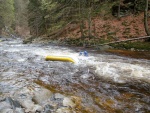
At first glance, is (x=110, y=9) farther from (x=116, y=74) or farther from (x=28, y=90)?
(x=28, y=90)

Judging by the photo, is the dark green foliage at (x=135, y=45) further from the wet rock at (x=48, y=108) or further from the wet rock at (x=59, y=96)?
the wet rock at (x=48, y=108)

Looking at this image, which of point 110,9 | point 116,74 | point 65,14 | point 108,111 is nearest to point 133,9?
point 110,9

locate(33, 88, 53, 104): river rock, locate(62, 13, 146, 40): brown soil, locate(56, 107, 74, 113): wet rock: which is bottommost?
locate(56, 107, 74, 113): wet rock

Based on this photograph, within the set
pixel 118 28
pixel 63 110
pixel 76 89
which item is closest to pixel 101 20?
pixel 118 28

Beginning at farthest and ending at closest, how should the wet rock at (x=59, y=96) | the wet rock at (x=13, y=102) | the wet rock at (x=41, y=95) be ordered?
the wet rock at (x=59, y=96) < the wet rock at (x=41, y=95) < the wet rock at (x=13, y=102)

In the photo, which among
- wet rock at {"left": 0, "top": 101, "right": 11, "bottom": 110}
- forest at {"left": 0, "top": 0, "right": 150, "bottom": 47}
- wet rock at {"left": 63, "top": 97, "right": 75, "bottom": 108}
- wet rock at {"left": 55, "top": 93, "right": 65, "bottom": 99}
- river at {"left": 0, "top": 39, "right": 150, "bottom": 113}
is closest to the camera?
wet rock at {"left": 0, "top": 101, "right": 11, "bottom": 110}

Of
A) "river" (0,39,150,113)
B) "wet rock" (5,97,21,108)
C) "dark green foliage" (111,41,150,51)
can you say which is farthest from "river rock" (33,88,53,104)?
"dark green foliage" (111,41,150,51)

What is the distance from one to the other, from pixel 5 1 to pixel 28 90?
39.6 m

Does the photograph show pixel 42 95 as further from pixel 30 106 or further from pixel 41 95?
pixel 30 106

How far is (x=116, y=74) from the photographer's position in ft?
23.5

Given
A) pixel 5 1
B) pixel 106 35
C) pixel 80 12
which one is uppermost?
pixel 5 1

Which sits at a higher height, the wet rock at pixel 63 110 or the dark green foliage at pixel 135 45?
the dark green foliage at pixel 135 45

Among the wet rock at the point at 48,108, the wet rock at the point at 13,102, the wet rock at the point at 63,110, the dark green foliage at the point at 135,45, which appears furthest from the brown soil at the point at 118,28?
the wet rock at the point at 13,102

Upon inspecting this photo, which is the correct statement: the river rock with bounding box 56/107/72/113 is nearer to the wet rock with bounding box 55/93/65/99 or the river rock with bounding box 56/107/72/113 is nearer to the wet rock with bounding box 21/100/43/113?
the wet rock with bounding box 21/100/43/113
